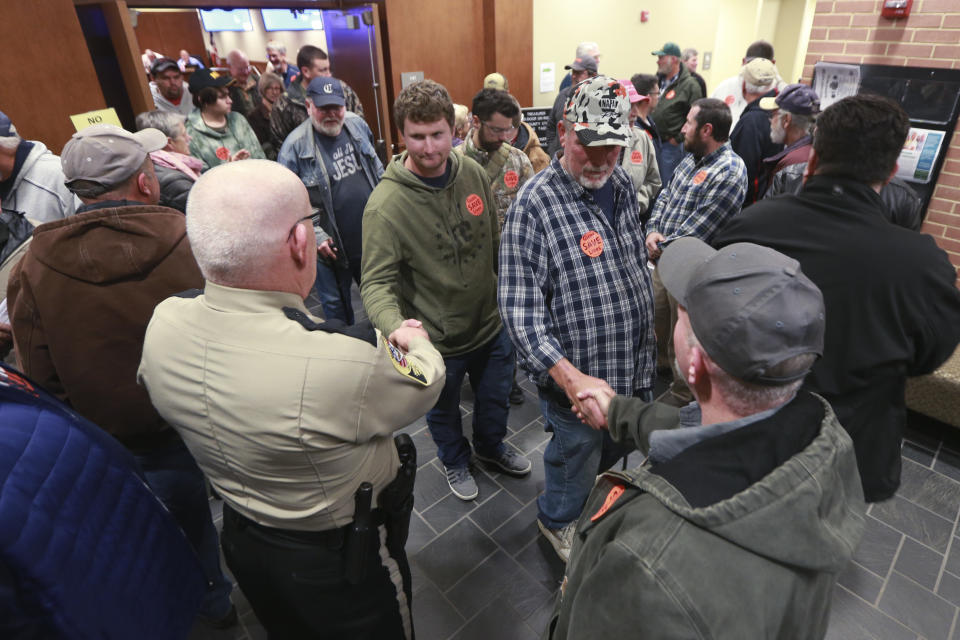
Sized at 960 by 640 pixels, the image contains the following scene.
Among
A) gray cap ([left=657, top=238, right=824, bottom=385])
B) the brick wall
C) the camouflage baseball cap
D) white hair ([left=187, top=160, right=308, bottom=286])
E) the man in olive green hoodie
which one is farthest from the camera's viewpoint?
the brick wall

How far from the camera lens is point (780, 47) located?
38.6 feet

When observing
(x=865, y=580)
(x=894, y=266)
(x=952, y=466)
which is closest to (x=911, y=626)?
(x=865, y=580)

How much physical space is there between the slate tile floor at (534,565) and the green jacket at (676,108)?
398cm

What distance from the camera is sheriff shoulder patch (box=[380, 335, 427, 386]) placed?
4.07 feet

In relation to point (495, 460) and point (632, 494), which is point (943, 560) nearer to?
point (495, 460)

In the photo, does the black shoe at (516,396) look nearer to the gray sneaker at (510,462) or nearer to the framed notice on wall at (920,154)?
the gray sneaker at (510,462)

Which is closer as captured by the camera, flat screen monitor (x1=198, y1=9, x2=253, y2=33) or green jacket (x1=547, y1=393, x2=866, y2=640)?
green jacket (x1=547, y1=393, x2=866, y2=640)

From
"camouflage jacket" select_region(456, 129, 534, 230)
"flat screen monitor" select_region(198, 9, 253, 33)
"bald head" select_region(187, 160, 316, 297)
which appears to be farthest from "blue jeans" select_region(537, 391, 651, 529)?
"flat screen monitor" select_region(198, 9, 253, 33)

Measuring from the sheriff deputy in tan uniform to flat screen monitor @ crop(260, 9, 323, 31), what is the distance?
26.9 feet

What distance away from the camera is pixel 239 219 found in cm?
111

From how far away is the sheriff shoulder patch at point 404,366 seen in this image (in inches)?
48.9

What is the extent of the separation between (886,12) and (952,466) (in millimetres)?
2670

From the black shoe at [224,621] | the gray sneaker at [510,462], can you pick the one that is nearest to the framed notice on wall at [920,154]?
the gray sneaker at [510,462]

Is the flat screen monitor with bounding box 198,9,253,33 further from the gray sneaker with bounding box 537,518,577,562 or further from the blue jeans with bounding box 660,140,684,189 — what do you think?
the gray sneaker with bounding box 537,518,577,562
